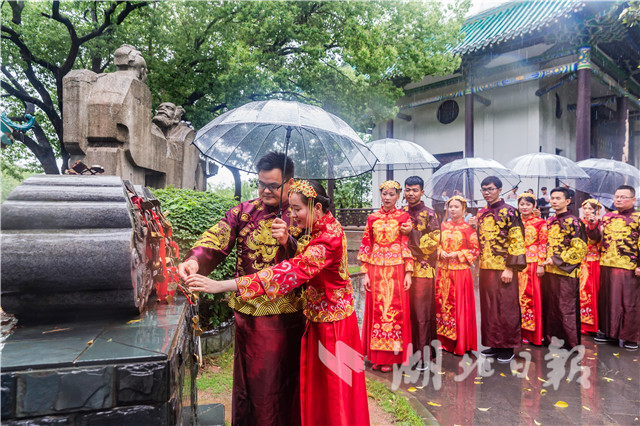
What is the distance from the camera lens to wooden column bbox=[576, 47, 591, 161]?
1010 centimetres

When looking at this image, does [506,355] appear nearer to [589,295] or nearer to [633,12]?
[589,295]

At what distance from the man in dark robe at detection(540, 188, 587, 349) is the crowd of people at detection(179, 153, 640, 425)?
1 cm

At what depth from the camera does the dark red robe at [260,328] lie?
2430 millimetres

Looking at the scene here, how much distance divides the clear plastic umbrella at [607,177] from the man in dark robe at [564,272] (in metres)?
2.88

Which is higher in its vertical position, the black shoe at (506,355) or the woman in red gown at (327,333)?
the woman in red gown at (327,333)

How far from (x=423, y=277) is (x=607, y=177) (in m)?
5.44

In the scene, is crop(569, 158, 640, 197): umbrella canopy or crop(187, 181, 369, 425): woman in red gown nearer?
crop(187, 181, 369, 425): woman in red gown

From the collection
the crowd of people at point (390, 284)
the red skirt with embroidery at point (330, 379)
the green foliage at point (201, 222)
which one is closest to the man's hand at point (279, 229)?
the crowd of people at point (390, 284)

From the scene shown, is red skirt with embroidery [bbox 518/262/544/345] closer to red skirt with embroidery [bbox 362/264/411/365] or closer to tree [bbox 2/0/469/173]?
red skirt with embroidery [bbox 362/264/411/365]

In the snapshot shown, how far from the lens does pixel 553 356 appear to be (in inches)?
192

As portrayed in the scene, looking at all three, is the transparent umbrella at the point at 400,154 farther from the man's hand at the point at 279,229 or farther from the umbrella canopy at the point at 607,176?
the umbrella canopy at the point at 607,176

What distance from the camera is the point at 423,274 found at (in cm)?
462

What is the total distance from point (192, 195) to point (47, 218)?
3040 millimetres

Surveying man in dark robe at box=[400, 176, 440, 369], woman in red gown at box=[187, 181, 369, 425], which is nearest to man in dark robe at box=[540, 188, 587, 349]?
man in dark robe at box=[400, 176, 440, 369]
